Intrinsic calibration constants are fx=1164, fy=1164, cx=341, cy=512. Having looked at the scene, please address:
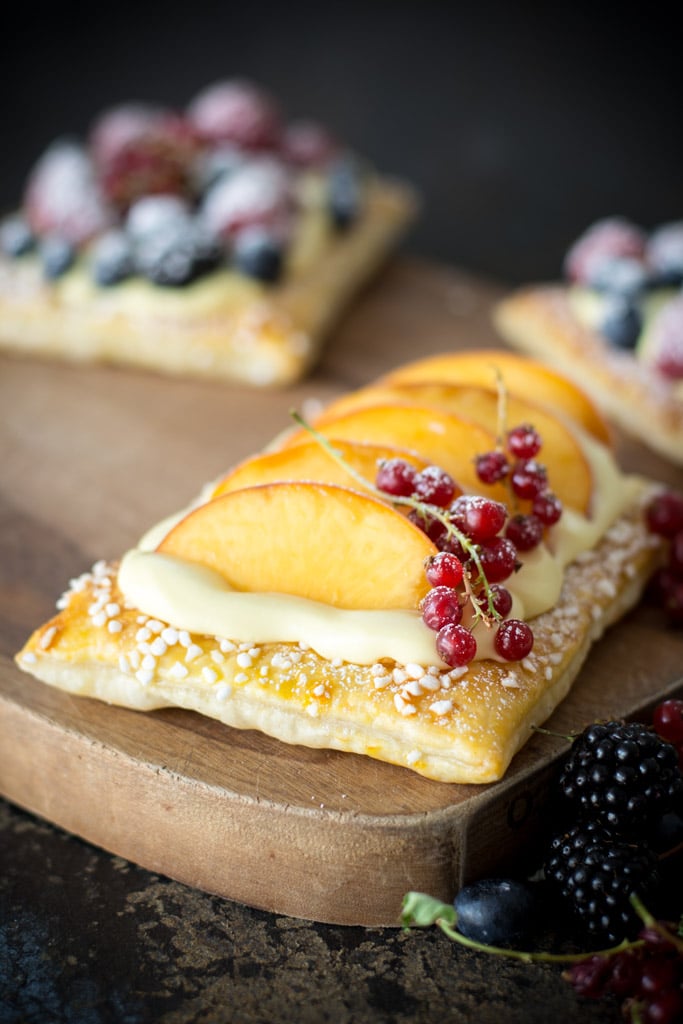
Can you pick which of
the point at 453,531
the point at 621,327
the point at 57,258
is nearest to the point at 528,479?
the point at 453,531

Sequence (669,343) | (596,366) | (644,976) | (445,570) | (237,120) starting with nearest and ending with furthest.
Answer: (644,976)
(445,570)
(669,343)
(596,366)
(237,120)

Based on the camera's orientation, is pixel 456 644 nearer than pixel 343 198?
Yes

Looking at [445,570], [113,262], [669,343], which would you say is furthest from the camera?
[113,262]

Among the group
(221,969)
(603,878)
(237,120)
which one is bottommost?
(221,969)

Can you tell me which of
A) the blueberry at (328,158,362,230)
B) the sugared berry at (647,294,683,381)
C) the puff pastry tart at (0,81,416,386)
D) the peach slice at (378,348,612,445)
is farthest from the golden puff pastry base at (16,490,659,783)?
the blueberry at (328,158,362,230)

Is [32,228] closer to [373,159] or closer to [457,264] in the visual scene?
[457,264]

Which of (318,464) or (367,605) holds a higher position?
(318,464)

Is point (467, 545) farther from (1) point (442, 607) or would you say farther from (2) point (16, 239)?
(2) point (16, 239)

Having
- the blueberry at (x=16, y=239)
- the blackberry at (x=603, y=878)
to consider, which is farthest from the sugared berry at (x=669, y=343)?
the blueberry at (x=16, y=239)
